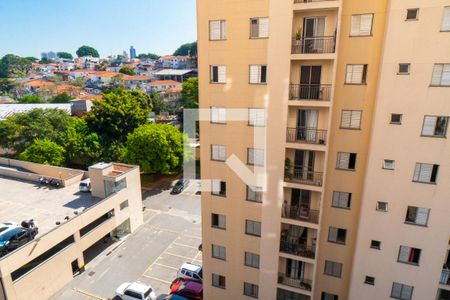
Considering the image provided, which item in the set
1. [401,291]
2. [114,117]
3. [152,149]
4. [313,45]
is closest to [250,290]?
[401,291]

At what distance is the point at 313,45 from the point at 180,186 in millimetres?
30357

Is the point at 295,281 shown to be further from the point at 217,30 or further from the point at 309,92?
the point at 217,30

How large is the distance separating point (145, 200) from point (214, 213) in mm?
23777

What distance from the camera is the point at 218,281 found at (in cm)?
1628

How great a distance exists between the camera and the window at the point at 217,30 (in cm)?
1238

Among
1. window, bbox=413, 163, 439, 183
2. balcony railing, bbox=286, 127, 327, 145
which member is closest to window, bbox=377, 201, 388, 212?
window, bbox=413, 163, 439, 183

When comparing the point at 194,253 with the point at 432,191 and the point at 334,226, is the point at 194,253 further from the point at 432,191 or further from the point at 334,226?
the point at 432,191

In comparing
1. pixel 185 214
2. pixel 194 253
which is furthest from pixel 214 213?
pixel 185 214

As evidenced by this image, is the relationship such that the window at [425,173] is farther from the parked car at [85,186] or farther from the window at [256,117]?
the parked car at [85,186]

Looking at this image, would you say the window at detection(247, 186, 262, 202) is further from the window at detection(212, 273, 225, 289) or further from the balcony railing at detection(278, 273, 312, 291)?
the window at detection(212, 273, 225, 289)

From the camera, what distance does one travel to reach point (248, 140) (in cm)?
1330

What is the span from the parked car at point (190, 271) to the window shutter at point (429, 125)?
18074 mm

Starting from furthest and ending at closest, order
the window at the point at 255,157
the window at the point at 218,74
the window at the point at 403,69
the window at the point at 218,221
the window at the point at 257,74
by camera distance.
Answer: the window at the point at 218,221, the window at the point at 255,157, the window at the point at 218,74, the window at the point at 257,74, the window at the point at 403,69

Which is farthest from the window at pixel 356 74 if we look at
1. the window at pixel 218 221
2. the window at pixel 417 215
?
the window at pixel 218 221
